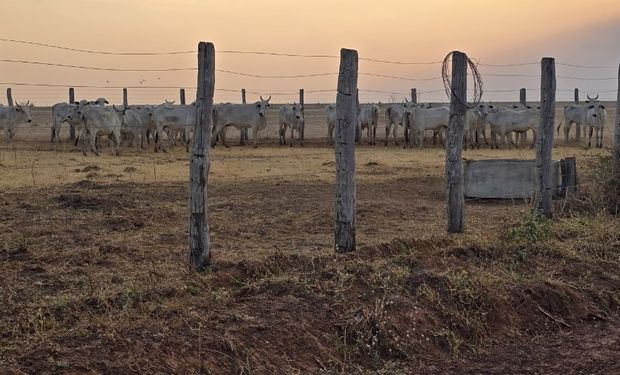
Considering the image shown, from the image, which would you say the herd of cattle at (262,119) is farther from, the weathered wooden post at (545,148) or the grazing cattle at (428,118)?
the weathered wooden post at (545,148)

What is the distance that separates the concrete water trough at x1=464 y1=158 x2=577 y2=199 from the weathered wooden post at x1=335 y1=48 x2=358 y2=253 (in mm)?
6466

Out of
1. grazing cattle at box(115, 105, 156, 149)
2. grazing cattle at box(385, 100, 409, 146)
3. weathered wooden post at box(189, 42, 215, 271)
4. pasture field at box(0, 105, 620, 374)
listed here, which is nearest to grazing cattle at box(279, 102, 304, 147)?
grazing cattle at box(385, 100, 409, 146)

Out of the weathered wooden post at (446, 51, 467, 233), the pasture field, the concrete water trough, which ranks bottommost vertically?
the pasture field

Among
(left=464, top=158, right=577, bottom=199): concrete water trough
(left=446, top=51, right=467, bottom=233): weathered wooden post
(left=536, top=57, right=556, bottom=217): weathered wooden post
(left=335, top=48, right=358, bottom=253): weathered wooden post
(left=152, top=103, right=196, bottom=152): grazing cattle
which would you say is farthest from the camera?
(left=152, top=103, right=196, bottom=152): grazing cattle

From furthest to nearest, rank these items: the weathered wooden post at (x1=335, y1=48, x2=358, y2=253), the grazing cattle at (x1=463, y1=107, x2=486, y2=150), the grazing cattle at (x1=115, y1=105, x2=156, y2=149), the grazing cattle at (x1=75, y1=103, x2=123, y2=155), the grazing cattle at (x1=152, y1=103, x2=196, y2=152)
→ the grazing cattle at (x1=463, y1=107, x2=486, y2=150)
the grazing cattle at (x1=152, y1=103, x2=196, y2=152)
the grazing cattle at (x1=115, y1=105, x2=156, y2=149)
the grazing cattle at (x1=75, y1=103, x2=123, y2=155)
the weathered wooden post at (x1=335, y1=48, x2=358, y2=253)

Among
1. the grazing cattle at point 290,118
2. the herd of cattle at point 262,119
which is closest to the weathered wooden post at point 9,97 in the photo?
the herd of cattle at point 262,119

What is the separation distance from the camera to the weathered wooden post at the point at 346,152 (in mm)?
7918

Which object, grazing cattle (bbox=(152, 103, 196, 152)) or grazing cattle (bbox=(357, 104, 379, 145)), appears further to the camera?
grazing cattle (bbox=(357, 104, 379, 145))

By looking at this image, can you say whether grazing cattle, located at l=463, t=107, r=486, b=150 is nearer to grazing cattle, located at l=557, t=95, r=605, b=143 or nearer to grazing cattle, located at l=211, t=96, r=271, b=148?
grazing cattle, located at l=557, t=95, r=605, b=143

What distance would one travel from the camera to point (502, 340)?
6371mm

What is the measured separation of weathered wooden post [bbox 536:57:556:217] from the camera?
10.5 m

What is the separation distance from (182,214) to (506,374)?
24.1 feet

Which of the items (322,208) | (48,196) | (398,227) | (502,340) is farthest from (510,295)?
(48,196)

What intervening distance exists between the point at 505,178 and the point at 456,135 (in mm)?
5009
